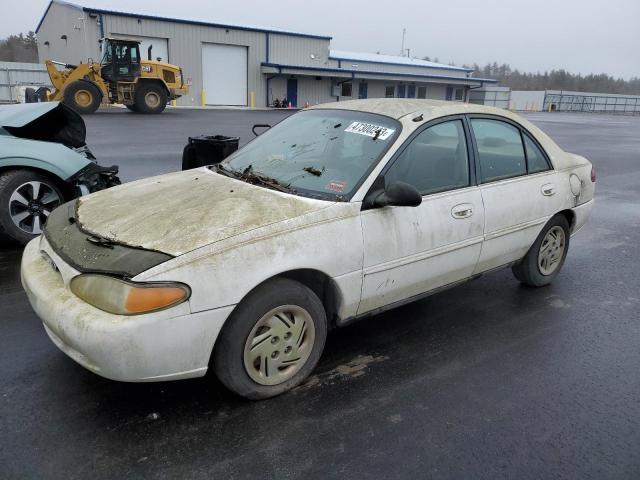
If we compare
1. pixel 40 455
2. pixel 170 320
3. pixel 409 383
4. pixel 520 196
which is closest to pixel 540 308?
pixel 520 196

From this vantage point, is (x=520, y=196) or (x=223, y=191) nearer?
(x=223, y=191)

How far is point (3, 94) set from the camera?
30.8m

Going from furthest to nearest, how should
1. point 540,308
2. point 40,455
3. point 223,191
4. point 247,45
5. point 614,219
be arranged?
point 247,45 < point 614,219 < point 540,308 < point 223,191 < point 40,455

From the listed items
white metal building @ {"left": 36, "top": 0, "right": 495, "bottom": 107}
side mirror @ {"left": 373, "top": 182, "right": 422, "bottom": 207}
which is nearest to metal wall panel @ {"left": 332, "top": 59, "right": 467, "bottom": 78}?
white metal building @ {"left": 36, "top": 0, "right": 495, "bottom": 107}

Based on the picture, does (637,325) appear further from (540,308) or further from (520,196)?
(520,196)

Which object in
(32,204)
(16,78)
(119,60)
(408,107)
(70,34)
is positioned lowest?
(32,204)

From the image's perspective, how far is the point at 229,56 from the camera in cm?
3606

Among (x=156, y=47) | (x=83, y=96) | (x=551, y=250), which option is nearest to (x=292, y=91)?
(x=156, y=47)

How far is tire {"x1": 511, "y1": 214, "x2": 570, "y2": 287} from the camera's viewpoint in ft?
14.6

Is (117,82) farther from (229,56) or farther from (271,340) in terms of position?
(271,340)

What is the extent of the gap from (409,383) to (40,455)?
6.42 feet

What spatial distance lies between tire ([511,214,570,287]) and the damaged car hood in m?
2.32

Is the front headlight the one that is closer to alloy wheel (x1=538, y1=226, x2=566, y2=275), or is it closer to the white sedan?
the white sedan

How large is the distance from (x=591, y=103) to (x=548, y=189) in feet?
206
